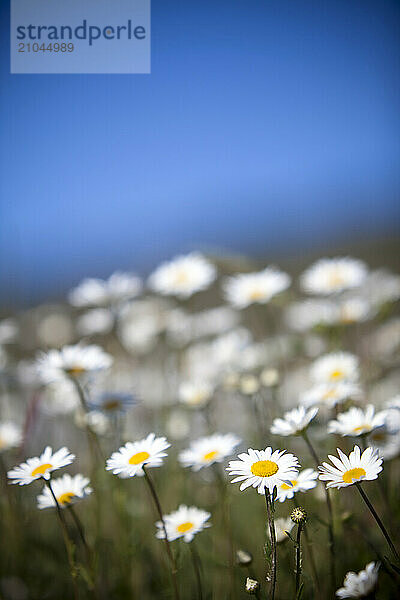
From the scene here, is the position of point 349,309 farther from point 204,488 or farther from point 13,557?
point 13,557

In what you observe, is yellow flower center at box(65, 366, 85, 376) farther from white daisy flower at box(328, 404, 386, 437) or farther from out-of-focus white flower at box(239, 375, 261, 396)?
white daisy flower at box(328, 404, 386, 437)

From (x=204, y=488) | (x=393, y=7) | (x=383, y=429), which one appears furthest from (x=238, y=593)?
(x=393, y=7)

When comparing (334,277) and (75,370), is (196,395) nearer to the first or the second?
(75,370)

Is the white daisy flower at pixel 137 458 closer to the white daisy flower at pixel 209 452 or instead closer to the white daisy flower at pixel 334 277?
the white daisy flower at pixel 209 452

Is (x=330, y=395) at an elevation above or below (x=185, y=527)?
above

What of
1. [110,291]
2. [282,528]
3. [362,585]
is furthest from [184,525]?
[110,291]

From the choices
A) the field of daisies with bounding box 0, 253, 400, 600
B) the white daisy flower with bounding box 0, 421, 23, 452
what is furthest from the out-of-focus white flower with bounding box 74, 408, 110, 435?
the white daisy flower with bounding box 0, 421, 23, 452
